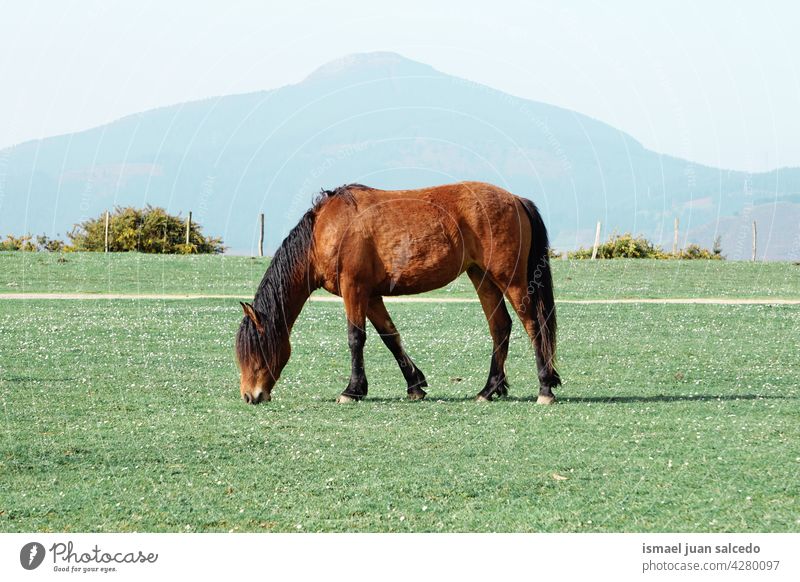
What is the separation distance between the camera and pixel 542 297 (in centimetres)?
1330

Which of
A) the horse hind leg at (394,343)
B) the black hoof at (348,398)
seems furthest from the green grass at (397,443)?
the horse hind leg at (394,343)

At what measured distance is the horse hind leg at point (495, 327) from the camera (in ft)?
44.6

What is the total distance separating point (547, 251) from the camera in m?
13.4

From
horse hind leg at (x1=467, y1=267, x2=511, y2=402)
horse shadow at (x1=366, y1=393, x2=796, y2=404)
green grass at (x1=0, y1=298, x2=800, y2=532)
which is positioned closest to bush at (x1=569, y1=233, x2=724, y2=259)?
green grass at (x1=0, y1=298, x2=800, y2=532)

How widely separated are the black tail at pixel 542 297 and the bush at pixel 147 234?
3855 cm

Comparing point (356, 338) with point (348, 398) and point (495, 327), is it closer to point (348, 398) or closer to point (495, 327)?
point (348, 398)

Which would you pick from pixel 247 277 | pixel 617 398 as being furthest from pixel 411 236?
pixel 247 277

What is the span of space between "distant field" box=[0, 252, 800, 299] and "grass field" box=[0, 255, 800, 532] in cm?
1342

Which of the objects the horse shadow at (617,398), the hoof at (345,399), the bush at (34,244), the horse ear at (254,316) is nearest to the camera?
the horse ear at (254,316)

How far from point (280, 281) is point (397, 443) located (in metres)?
3.21

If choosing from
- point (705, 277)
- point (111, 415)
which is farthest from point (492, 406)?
point (705, 277)

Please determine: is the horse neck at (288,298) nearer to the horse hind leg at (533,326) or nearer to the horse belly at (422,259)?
the horse belly at (422,259)

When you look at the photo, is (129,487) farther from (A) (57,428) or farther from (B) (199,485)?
(A) (57,428)

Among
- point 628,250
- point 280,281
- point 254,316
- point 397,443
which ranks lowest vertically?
point 397,443
